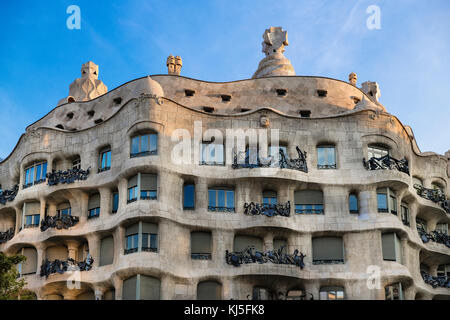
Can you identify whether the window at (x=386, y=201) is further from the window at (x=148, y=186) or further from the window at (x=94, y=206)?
the window at (x=94, y=206)

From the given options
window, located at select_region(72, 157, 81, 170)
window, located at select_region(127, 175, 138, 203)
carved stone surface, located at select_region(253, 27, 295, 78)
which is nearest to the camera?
window, located at select_region(127, 175, 138, 203)

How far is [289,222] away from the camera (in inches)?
1756

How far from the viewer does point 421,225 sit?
5025cm

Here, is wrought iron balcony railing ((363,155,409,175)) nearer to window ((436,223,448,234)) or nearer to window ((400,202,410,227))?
window ((400,202,410,227))

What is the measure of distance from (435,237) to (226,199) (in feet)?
42.5

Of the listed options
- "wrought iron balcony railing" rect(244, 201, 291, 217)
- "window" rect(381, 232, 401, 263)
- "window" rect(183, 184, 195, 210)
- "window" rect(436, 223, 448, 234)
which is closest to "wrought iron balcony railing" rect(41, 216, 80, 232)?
"window" rect(183, 184, 195, 210)

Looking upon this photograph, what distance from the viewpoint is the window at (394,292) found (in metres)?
43.6

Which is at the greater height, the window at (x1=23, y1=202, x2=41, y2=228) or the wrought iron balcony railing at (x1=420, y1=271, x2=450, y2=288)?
the window at (x1=23, y1=202, x2=41, y2=228)

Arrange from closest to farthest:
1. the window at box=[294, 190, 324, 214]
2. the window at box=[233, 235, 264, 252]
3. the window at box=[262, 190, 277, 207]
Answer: the window at box=[233, 235, 264, 252] < the window at box=[294, 190, 324, 214] < the window at box=[262, 190, 277, 207]

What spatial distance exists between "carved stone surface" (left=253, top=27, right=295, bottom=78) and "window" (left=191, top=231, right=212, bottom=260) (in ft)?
43.6

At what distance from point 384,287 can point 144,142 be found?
571 inches

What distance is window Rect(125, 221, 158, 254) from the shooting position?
42406mm
